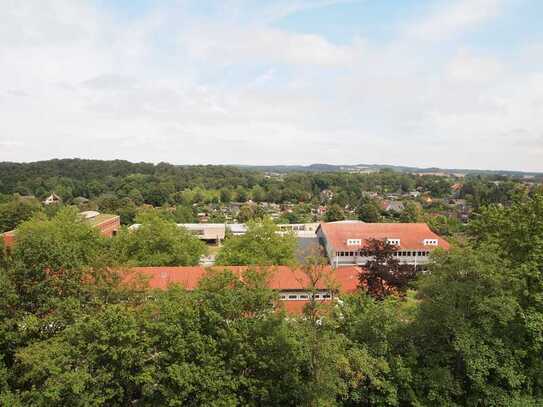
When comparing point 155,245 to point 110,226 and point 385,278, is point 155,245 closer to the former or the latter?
point 385,278

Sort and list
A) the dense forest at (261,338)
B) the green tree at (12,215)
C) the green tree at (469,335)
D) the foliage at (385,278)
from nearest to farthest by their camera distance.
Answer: the dense forest at (261,338) → the green tree at (469,335) → the foliage at (385,278) → the green tree at (12,215)

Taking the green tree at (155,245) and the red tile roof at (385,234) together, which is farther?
the red tile roof at (385,234)

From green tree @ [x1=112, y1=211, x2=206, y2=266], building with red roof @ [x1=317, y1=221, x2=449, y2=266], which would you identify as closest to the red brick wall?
green tree @ [x1=112, y1=211, x2=206, y2=266]

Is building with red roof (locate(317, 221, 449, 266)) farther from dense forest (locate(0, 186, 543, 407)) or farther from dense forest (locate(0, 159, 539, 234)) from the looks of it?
dense forest (locate(0, 186, 543, 407))

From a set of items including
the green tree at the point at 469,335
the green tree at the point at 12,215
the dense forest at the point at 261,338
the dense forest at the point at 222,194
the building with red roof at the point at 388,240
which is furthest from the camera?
the dense forest at the point at 222,194

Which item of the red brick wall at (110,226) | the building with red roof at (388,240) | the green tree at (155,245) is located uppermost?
the green tree at (155,245)

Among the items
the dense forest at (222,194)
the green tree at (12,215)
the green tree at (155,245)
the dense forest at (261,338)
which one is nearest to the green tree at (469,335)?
the dense forest at (261,338)

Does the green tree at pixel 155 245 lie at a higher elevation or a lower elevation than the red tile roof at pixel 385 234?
higher

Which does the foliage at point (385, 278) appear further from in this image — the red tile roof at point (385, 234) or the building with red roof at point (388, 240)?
the red tile roof at point (385, 234)
